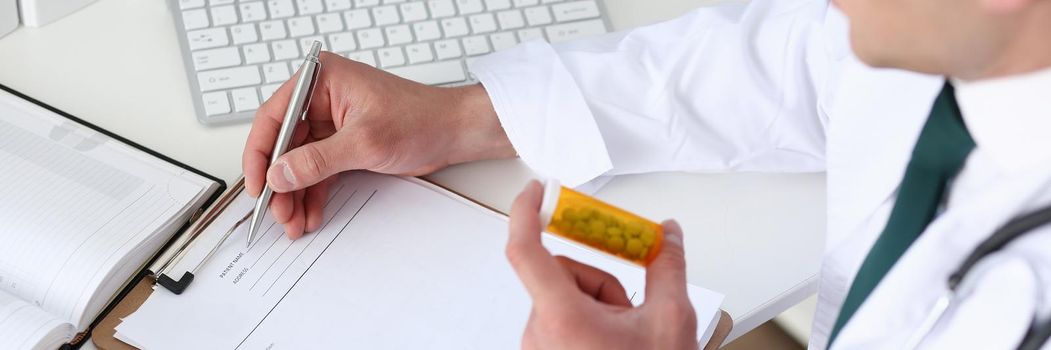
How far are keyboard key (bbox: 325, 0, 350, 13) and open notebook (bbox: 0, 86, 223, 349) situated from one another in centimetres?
24

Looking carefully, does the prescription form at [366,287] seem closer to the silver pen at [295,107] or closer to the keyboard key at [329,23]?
the silver pen at [295,107]

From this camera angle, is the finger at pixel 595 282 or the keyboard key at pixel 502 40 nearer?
the finger at pixel 595 282

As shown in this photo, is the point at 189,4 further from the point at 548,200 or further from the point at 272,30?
the point at 548,200

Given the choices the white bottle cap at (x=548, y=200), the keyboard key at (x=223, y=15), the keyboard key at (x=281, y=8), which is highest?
the white bottle cap at (x=548, y=200)

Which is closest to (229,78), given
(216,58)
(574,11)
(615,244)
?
(216,58)

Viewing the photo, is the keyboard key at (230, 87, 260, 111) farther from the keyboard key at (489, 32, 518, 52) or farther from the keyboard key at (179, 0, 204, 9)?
the keyboard key at (489, 32, 518, 52)

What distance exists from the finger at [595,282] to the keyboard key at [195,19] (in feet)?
1.62

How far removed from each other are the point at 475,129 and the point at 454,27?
0.14 m

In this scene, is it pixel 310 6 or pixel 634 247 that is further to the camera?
pixel 310 6

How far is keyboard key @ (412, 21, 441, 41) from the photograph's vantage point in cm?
104

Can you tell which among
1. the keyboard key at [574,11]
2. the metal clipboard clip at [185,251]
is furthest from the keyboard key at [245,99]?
the keyboard key at [574,11]

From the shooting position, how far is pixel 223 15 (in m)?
1.02

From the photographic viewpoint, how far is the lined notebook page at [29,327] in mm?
751

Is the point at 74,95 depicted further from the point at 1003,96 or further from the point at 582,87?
the point at 1003,96
